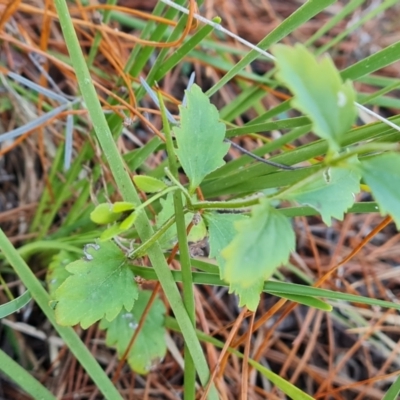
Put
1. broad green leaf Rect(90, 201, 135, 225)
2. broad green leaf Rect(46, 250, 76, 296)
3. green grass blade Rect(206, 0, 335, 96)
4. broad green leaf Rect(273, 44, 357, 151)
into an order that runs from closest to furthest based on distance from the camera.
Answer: broad green leaf Rect(273, 44, 357, 151) < broad green leaf Rect(90, 201, 135, 225) < green grass blade Rect(206, 0, 335, 96) < broad green leaf Rect(46, 250, 76, 296)

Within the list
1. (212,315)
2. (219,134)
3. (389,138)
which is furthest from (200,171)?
(212,315)

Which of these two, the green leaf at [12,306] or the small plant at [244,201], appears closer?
the small plant at [244,201]

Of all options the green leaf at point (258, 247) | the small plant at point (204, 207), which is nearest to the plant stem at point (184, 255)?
the small plant at point (204, 207)

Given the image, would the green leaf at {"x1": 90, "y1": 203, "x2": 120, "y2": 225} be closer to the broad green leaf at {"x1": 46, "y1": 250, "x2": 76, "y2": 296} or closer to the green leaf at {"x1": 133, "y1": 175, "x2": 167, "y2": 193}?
the green leaf at {"x1": 133, "y1": 175, "x2": 167, "y2": 193}

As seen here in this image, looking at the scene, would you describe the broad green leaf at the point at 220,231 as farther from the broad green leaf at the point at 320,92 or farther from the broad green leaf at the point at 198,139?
the broad green leaf at the point at 320,92

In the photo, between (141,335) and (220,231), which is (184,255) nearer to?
(220,231)

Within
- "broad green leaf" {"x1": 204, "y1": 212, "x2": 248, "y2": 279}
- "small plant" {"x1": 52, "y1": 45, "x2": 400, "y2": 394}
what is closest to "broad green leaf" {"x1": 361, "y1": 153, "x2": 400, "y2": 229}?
"small plant" {"x1": 52, "y1": 45, "x2": 400, "y2": 394}
